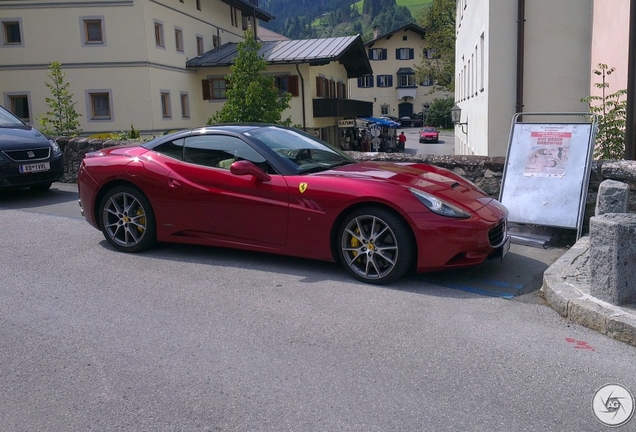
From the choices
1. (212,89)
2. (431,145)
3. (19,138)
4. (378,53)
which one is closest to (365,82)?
(378,53)

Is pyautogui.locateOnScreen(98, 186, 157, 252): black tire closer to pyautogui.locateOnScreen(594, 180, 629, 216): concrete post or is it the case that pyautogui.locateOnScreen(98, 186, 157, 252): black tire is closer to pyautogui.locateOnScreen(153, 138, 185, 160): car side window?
pyautogui.locateOnScreen(153, 138, 185, 160): car side window

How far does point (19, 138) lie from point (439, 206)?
7.82m

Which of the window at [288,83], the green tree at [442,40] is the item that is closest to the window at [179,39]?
the window at [288,83]

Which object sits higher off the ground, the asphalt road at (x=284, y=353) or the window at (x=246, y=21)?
the window at (x=246, y=21)

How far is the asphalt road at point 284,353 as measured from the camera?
351 centimetres

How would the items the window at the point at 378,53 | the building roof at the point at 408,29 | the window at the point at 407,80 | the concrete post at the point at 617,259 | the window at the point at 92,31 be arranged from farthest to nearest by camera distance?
the window at the point at 407,80, the window at the point at 378,53, the building roof at the point at 408,29, the window at the point at 92,31, the concrete post at the point at 617,259

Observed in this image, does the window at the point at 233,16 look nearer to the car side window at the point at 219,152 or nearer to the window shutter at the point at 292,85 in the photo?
the window shutter at the point at 292,85

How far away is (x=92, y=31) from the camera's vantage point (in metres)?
32.6

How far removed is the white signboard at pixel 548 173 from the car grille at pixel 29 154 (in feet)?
24.3

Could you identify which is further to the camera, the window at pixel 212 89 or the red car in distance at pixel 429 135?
the red car in distance at pixel 429 135

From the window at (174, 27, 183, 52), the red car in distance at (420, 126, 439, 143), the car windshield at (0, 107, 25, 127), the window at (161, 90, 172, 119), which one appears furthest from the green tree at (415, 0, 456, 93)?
the car windshield at (0, 107, 25, 127)

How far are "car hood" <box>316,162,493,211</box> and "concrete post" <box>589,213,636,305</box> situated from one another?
126 cm

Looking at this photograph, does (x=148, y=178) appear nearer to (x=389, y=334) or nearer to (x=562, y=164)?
(x=389, y=334)

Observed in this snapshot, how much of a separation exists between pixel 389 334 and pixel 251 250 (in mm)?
2222
